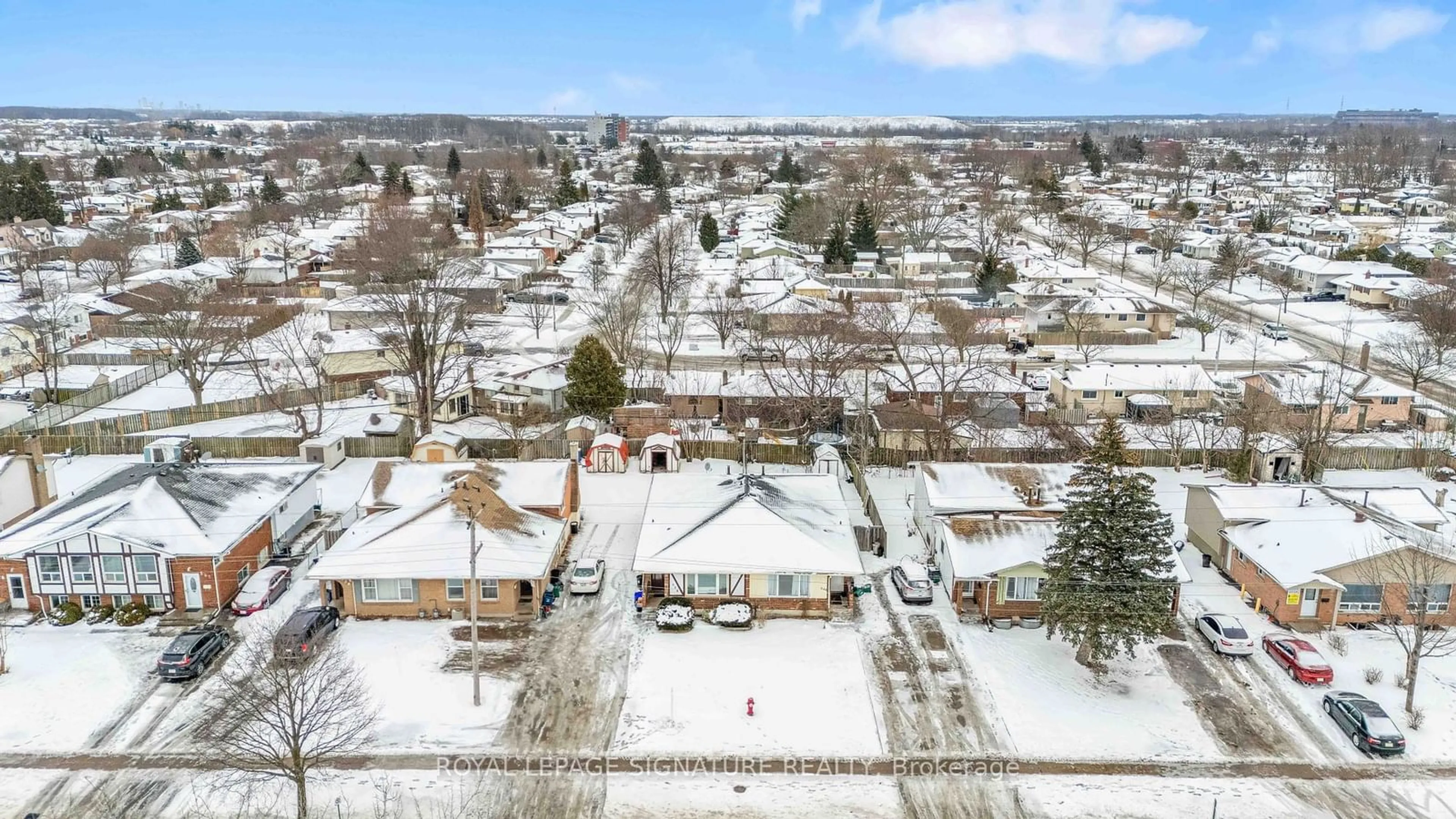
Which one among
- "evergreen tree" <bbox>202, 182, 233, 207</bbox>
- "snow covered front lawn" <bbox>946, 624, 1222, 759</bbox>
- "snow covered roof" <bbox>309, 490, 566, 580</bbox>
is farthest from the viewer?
"evergreen tree" <bbox>202, 182, 233, 207</bbox>

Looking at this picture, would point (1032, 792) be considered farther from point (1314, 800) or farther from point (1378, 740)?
point (1378, 740)

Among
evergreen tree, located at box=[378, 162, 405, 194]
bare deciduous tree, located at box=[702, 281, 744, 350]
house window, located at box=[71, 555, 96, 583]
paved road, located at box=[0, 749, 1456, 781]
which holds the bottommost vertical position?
paved road, located at box=[0, 749, 1456, 781]

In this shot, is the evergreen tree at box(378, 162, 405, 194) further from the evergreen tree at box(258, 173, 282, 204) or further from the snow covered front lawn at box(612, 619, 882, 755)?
the snow covered front lawn at box(612, 619, 882, 755)

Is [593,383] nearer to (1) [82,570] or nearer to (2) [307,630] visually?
(2) [307,630]

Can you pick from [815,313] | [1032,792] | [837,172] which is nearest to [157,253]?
[815,313]

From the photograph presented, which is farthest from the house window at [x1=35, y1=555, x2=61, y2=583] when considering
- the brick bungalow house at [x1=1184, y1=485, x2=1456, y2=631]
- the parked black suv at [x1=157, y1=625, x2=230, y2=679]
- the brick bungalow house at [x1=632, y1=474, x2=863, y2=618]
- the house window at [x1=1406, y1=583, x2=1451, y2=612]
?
the house window at [x1=1406, y1=583, x2=1451, y2=612]

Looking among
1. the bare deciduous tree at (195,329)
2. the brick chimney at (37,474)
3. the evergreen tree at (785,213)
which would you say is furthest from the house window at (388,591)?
the evergreen tree at (785,213)

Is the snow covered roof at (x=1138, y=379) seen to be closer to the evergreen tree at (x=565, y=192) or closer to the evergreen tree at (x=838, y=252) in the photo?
the evergreen tree at (x=838, y=252)

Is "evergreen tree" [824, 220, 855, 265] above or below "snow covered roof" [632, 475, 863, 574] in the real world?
above
